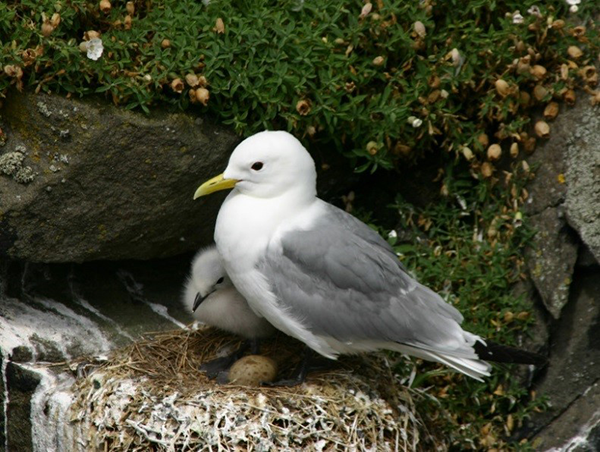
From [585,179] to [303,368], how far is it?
1626mm

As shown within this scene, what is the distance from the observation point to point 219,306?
436 cm

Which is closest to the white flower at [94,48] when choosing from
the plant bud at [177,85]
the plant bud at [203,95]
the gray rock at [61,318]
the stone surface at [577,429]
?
the plant bud at [177,85]

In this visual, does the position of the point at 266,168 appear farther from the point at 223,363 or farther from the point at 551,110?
the point at 551,110

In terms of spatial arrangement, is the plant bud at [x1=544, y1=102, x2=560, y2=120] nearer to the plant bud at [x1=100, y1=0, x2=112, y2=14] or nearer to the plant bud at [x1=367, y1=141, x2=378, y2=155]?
the plant bud at [x1=367, y1=141, x2=378, y2=155]

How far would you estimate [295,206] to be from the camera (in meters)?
4.04

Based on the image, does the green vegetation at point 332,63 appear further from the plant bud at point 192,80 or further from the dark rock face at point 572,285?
the dark rock face at point 572,285

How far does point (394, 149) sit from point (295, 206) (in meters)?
0.99

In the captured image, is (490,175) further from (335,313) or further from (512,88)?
(335,313)

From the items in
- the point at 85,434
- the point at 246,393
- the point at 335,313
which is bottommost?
the point at 85,434

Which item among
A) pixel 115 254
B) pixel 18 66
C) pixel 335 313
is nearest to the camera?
pixel 335 313

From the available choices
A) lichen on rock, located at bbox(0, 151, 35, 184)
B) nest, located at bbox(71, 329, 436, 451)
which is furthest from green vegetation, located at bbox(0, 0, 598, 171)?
nest, located at bbox(71, 329, 436, 451)

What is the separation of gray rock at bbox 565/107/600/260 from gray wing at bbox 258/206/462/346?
92 cm

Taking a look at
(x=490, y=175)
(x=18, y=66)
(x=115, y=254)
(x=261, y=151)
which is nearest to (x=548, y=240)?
Answer: (x=490, y=175)

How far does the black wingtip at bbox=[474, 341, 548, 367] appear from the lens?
4.00m
